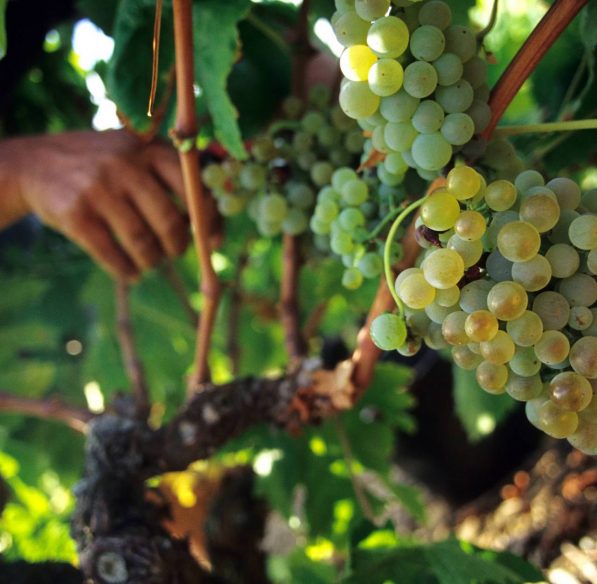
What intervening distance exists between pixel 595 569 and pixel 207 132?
22.5 inches

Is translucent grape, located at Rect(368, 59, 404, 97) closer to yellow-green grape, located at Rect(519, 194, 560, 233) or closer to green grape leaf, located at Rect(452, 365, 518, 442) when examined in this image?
yellow-green grape, located at Rect(519, 194, 560, 233)

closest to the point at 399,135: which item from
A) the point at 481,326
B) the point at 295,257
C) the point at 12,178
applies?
the point at 481,326

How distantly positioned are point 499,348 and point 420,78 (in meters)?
0.15

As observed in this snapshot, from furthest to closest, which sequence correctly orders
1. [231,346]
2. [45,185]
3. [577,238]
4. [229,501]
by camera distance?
[231,346] → [229,501] → [45,185] → [577,238]

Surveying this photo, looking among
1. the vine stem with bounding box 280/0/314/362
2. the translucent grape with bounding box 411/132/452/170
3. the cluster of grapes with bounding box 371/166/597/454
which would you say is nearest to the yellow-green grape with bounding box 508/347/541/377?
the cluster of grapes with bounding box 371/166/597/454

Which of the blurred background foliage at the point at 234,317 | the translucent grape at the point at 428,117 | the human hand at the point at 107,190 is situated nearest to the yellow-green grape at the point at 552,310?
the translucent grape at the point at 428,117

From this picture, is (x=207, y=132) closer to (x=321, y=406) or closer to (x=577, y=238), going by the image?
(x=321, y=406)

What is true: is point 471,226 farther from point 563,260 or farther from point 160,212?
point 160,212

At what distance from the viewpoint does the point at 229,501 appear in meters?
0.93

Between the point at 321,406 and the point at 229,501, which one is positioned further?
the point at 229,501

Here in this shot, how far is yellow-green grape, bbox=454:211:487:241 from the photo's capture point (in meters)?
0.35

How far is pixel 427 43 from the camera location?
371 mm

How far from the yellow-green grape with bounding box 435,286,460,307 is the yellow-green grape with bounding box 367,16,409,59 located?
0.13 metres

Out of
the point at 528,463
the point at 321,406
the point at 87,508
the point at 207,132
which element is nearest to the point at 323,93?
the point at 207,132
